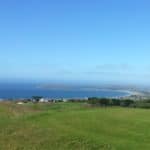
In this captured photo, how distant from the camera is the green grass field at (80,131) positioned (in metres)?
19.0

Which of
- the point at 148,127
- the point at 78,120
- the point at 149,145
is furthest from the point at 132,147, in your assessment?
the point at 78,120

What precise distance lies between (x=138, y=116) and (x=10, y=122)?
725cm

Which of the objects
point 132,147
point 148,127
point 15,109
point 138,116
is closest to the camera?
point 132,147

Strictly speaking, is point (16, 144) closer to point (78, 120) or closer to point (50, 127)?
point (50, 127)

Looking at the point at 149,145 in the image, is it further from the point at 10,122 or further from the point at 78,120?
the point at 10,122

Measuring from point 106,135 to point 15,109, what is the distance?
14.3 metres

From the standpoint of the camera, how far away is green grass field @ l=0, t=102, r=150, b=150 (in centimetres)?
1897

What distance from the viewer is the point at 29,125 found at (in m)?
23.6

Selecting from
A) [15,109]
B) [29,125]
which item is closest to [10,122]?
[29,125]

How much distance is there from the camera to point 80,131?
2177 cm

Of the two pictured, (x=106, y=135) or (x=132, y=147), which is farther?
(x=106, y=135)

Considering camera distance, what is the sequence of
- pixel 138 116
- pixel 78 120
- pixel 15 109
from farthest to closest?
pixel 15 109 → pixel 138 116 → pixel 78 120

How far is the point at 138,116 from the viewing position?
26656 mm

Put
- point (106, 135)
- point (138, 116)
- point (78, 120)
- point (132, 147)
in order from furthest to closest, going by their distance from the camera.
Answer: point (138, 116)
point (78, 120)
point (106, 135)
point (132, 147)
